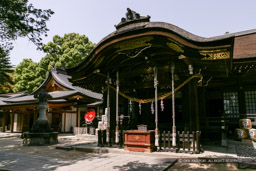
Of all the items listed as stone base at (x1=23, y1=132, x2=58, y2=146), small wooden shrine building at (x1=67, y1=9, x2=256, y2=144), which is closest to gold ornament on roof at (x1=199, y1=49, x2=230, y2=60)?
small wooden shrine building at (x1=67, y1=9, x2=256, y2=144)

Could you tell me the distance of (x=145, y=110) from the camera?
1207cm

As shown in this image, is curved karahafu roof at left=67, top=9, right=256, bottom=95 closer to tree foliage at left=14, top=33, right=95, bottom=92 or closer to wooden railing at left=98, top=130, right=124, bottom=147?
wooden railing at left=98, top=130, right=124, bottom=147

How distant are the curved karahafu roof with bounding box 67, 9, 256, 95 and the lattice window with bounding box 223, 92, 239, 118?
3361 mm

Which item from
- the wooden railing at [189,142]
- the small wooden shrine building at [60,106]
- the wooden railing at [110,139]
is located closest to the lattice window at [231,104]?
the wooden railing at [189,142]

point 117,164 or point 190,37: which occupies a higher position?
point 190,37

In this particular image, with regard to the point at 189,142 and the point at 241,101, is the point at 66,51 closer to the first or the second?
the point at 241,101

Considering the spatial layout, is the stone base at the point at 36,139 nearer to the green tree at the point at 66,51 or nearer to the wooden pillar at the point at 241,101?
the wooden pillar at the point at 241,101

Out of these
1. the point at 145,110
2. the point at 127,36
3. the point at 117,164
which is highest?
the point at 127,36

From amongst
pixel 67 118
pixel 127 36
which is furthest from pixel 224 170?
pixel 67 118

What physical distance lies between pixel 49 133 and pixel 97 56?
6.97 meters

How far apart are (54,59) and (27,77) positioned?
5750mm

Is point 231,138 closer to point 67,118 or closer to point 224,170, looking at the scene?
point 224,170

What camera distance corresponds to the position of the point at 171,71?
8.05 meters

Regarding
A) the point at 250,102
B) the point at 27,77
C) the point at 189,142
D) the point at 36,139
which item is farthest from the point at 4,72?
the point at 250,102
